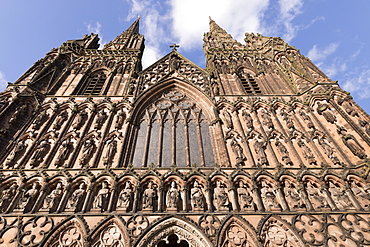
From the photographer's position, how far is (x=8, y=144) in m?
9.95

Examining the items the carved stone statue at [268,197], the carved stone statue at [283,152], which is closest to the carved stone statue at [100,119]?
the carved stone statue at [268,197]

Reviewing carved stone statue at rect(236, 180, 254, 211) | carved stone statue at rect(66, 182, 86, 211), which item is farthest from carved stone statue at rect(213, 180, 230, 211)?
carved stone statue at rect(66, 182, 86, 211)

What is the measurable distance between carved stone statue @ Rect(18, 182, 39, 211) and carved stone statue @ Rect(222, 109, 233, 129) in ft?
26.2

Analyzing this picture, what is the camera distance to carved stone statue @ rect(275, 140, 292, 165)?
9.62 m

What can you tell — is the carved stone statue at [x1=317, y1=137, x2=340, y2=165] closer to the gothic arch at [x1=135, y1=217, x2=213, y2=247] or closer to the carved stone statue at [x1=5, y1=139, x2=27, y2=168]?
the gothic arch at [x1=135, y1=217, x2=213, y2=247]

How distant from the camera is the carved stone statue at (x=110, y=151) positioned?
9.48 meters

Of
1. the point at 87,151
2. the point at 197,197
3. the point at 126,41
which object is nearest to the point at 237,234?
the point at 197,197

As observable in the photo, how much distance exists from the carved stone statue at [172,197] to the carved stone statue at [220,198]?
1.23m

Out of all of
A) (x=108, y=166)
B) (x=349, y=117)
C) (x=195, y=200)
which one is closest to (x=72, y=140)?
(x=108, y=166)

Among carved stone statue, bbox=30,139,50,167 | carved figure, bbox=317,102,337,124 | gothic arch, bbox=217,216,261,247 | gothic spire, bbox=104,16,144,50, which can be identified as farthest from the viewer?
gothic spire, bbox=104,16,144,50

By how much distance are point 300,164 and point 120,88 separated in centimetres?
1023

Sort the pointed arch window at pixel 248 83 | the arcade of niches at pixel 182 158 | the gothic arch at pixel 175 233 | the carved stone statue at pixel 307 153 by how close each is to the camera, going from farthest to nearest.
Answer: the pointed arch window at pixel 248 83 < the carved stone statue at pixel 307 153 < the arcade of niches at pixel 182 158 < the gothic arch at pixel 175 233

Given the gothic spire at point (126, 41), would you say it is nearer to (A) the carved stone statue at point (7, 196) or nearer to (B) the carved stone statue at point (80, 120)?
(B) the carved stone statue at point (80, 120)

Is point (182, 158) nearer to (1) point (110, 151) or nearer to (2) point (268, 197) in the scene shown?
(1) point (110, 151)
